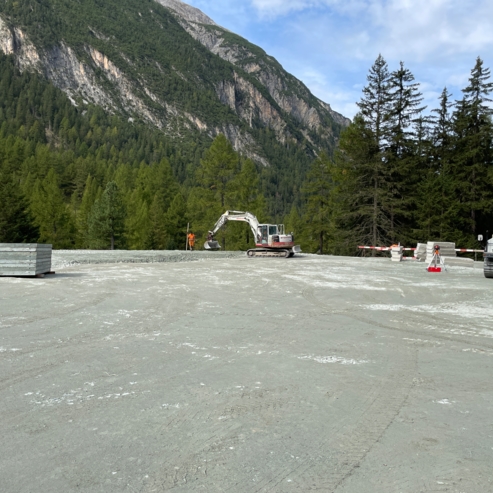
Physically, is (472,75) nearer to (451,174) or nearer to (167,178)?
(451,174)

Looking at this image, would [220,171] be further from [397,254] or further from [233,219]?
[397,254]

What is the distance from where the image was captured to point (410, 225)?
40.4 m

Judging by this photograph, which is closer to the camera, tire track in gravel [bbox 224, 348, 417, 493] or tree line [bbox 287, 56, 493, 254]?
tire track in gravel [bbox 224, 348, 417, 493]

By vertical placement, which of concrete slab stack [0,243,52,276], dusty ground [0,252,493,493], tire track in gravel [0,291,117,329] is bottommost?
tire track in gravel [0,291,117,329]

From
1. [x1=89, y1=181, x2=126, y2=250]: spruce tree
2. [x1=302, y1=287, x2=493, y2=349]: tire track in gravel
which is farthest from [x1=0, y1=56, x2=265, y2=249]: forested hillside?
[x1=302, y1=287, x2=493, y2=349]: tire track in gravel

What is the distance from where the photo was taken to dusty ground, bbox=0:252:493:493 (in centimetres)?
310

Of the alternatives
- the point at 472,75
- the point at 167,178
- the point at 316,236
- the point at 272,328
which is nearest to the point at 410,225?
the point at 316,236

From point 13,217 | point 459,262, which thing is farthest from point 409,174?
point 13,217

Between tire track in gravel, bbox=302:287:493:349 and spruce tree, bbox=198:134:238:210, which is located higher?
spruce tree, bbox=198:134:238:210

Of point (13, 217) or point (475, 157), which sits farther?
point (13, 217)

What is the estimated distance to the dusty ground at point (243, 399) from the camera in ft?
10.2

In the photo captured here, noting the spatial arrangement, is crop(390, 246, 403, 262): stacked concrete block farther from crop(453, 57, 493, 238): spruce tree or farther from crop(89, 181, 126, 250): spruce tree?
crop(89, 181, 126, 250): spruce tree

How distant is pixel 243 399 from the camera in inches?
177

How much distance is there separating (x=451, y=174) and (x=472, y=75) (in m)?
8.63
